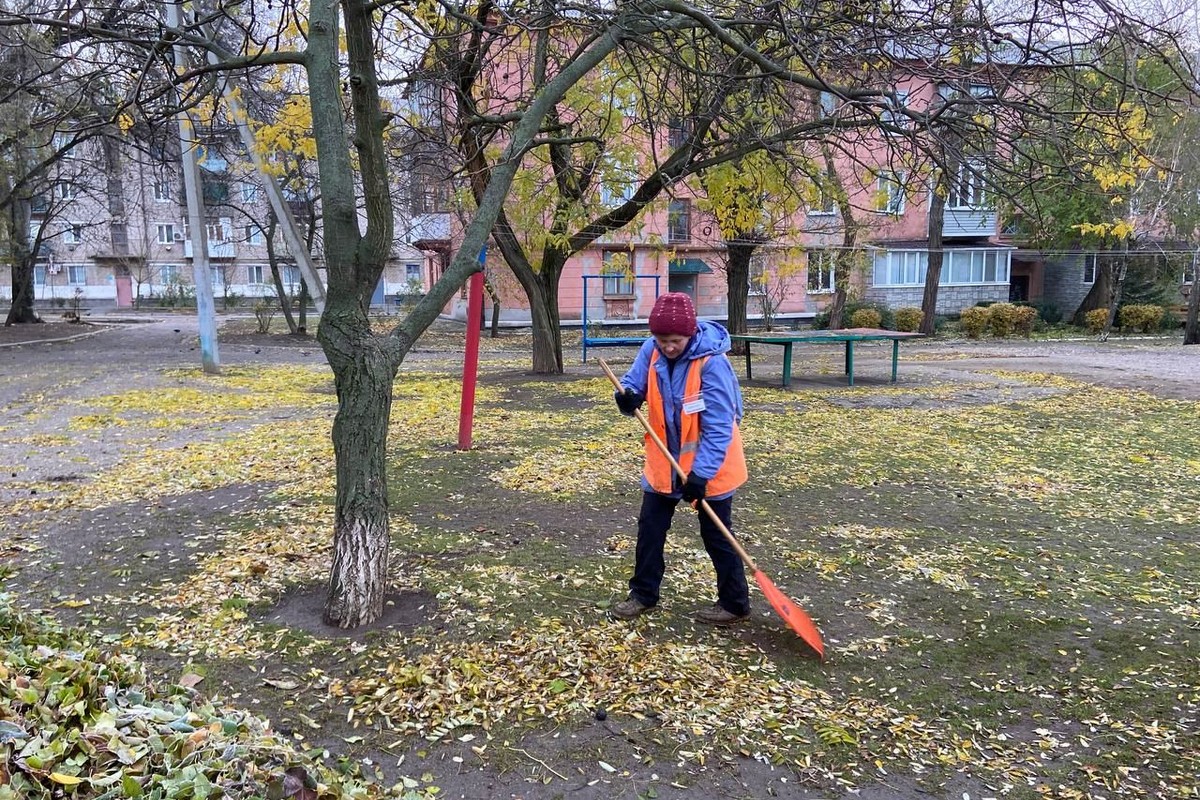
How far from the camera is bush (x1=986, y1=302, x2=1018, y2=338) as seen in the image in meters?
25.2

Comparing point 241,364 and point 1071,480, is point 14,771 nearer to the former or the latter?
point 1071,480

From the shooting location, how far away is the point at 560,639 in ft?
11.7

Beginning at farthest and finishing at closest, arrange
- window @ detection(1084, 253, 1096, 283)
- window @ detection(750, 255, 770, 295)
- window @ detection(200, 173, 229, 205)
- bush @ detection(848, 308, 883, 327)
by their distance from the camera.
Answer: window @ detection(1084, 253, 1096, 283), bush @ detection(848, 308, 883, 327), window @ detection(200, 173, 229, 205), window @ detection(750, 255, 770, 295)

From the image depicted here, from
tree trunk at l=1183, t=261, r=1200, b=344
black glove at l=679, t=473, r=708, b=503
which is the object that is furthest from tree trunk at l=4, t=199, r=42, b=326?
tree trunk at l=1183, t=261, r=1200, b=344

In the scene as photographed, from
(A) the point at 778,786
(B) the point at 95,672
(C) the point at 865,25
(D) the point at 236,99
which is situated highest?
(D) the point at 236,99

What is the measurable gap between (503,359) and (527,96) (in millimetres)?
9794

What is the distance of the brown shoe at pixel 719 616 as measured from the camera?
379 cm

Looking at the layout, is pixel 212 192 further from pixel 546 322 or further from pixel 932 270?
pixel 932 270

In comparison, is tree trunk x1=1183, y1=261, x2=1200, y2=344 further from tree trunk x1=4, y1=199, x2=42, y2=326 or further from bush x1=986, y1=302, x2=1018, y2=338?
tree trunk x1=4, y1=199, x2=42, y2=326

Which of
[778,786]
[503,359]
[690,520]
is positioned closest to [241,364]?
[503,359]

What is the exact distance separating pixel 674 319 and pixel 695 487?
2.40 ft

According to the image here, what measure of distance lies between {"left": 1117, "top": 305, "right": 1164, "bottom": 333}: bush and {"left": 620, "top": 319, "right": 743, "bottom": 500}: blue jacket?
28.8 m

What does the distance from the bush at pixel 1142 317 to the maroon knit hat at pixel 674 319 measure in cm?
2895

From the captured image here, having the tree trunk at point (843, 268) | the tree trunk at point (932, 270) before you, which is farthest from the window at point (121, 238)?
the tree trunk at point (932, 270)
